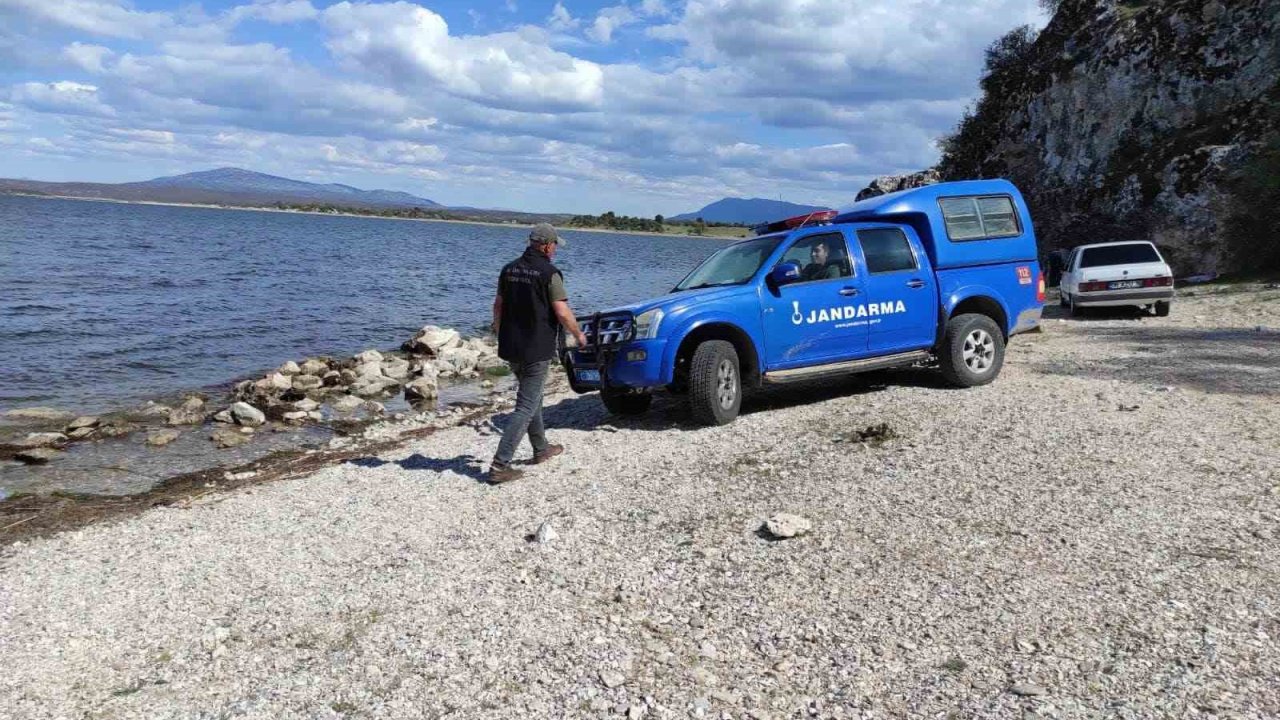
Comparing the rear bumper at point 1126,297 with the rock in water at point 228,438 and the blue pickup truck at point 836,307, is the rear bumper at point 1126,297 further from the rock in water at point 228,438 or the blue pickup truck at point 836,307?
the rock in water at point 228,438

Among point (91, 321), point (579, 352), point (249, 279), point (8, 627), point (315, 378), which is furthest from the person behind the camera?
point (249, 279)

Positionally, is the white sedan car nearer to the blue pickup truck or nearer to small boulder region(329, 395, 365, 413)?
the blue pickup truck

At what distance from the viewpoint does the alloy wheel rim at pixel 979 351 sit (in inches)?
406

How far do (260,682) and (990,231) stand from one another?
9286 mm

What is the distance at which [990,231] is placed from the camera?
10555 millimetres

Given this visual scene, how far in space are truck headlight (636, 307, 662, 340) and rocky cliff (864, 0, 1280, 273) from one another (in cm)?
1962

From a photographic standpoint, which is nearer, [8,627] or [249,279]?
[8,627]

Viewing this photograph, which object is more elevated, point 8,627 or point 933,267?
point 933,267

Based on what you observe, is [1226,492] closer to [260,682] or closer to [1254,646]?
[1254,646]

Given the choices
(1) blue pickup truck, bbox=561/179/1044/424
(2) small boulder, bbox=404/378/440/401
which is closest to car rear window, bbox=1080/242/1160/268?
(1) blue pickup truck, bbox=561/179/1044/424

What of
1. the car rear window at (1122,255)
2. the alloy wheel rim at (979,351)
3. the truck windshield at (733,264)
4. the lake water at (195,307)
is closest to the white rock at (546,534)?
the truck windshield at (733,264)

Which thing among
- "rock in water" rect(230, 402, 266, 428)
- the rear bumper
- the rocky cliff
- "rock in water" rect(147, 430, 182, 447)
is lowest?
"rock in water" rect(147, 430, 182, 447)

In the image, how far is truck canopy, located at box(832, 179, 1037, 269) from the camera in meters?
10.2

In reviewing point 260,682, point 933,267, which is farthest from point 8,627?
point 933,267
